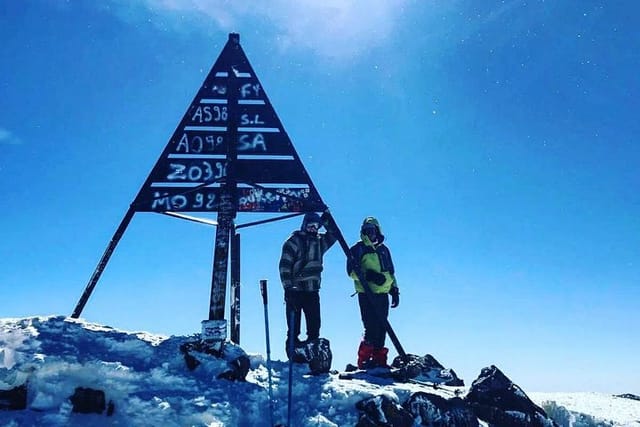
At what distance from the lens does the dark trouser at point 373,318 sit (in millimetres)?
8188

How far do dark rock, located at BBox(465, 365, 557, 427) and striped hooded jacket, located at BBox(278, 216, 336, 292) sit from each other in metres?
2.82

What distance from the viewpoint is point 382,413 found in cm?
532

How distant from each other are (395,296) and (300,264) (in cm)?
215

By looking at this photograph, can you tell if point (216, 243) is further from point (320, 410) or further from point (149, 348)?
point (320, 410)

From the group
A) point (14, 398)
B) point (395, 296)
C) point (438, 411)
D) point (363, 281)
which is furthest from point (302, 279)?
point (14, 398)

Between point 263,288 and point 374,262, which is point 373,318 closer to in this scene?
point 374,262

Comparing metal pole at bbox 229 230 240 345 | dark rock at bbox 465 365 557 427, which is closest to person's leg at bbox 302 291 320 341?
metal pole at bbox 229 230 240 345

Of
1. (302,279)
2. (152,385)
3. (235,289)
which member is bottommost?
(152,385)

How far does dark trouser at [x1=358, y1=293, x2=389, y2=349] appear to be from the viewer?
819cm

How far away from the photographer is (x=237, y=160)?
26.7ft

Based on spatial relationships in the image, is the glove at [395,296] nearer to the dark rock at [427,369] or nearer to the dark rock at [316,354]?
the dark rock at [427,369]

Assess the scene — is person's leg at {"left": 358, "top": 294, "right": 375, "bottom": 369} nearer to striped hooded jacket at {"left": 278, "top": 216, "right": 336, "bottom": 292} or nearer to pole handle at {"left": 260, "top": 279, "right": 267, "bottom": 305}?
striped hooded jacket at {"left": 278, "top": 216, "right": 336, "bottom": 292}

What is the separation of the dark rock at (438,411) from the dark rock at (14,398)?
403 cm

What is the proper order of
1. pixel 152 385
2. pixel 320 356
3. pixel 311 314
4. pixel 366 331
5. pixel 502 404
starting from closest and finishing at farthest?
pixel 152 385, pixel 502 404, pixel 320 356, pixel 311 314, pixel 366 331
